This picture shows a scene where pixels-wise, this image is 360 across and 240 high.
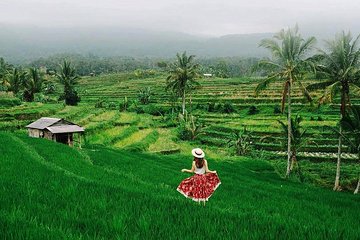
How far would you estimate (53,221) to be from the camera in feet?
15.4

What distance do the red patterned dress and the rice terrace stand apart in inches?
0.8

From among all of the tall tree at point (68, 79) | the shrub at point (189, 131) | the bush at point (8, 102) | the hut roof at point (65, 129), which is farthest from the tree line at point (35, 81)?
the hut roof at point (65, 129)

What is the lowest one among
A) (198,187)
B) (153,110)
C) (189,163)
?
(153,110)

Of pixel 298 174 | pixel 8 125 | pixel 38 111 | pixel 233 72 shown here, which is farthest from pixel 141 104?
→ pixel 233 72

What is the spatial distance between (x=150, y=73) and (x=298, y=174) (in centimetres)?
9221

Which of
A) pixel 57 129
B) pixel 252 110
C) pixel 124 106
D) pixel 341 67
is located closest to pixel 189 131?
pixel 57 129

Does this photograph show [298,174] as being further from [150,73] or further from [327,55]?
[150,73]

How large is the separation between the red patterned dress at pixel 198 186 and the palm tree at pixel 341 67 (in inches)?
633

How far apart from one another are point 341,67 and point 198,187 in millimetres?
17890

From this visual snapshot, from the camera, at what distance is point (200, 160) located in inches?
291

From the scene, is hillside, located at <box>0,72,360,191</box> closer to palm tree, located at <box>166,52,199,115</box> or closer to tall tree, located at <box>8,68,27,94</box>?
palm tree, located at <box>166,52,199,115</box>

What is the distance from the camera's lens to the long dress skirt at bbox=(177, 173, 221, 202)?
6.95 m

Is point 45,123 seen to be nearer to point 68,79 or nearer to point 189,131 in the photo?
point 189,131

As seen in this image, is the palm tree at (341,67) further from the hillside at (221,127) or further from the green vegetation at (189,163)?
the hillside at (221,127)
